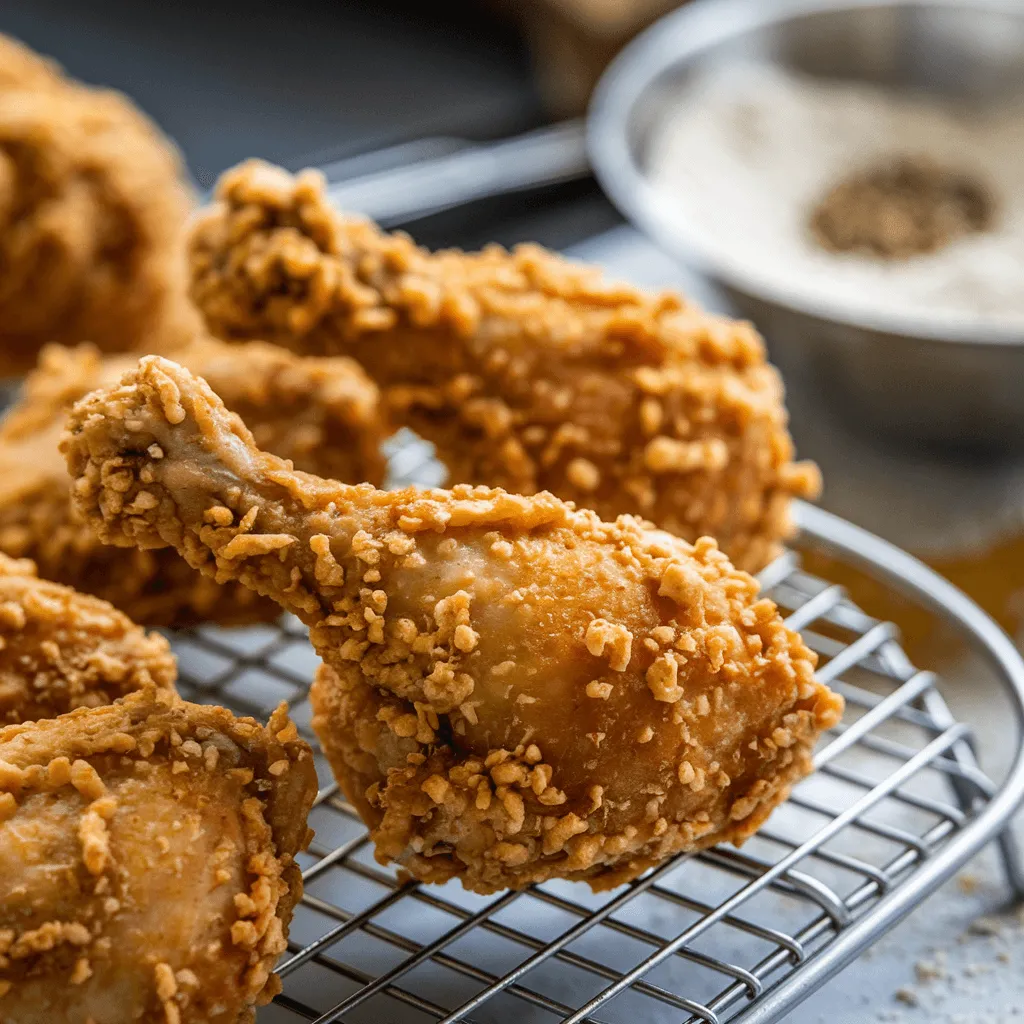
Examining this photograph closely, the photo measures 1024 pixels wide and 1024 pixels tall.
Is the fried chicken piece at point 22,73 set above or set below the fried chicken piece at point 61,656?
above

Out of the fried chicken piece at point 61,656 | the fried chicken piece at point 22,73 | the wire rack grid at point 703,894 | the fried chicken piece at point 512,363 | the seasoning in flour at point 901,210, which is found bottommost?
the wire rack grid at point 703,894

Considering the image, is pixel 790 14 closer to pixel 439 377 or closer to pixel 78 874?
pixel 439 377

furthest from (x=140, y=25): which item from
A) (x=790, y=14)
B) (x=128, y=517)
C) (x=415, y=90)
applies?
(x=128, y=517)

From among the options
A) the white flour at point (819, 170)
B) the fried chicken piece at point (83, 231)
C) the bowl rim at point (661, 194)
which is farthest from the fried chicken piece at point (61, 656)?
the white flour at point (819, 170)

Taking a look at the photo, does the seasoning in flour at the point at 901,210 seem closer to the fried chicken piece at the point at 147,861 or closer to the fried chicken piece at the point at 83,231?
the fried chicken piece at the point at 83,231

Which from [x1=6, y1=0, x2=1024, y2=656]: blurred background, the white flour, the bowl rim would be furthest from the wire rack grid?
the white flour

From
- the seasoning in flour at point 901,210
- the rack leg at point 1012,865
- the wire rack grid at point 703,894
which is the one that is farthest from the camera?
the seasoning in flour at point 901,210

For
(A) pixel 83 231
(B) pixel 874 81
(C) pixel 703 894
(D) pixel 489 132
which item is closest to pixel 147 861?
(C) pixel 703 894
